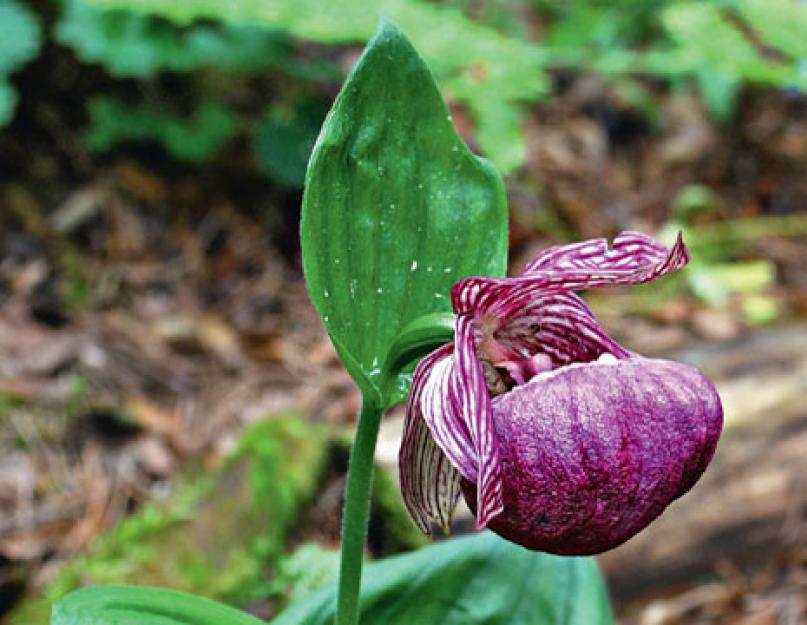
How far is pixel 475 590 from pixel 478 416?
55 centimetres

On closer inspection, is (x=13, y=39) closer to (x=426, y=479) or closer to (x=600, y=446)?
(x=426, y=479)

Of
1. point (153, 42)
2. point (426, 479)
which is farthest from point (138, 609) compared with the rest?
point (153, 42)

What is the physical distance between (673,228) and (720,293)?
344 mm

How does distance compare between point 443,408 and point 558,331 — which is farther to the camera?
point 558,331

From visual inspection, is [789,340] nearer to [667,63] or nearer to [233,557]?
[667,63]

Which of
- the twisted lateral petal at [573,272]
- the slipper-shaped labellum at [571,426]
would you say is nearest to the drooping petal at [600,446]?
the slipper-shaped labellum at [571,426]

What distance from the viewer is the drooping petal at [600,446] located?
0.91 meters

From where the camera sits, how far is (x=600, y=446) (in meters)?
0.91

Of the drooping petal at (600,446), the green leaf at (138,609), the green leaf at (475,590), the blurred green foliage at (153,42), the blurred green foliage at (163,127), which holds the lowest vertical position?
the green leaf at (475,590)

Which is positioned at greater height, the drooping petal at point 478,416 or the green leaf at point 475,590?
the drooping petal at point 478,416

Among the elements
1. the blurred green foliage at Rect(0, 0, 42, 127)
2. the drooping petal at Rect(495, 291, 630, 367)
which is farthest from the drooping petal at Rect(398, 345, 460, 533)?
the blurred green foliage at Rect(0, 0, 42, 127)

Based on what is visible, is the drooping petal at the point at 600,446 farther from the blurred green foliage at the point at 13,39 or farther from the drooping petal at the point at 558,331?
the blurred green foliage at the point at 13,39

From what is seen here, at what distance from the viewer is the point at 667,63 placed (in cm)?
313

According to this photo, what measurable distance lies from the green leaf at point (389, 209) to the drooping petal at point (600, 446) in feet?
0.83
